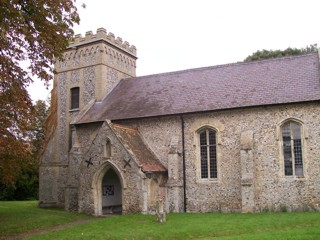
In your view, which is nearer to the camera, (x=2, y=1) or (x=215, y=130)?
(x=2, y=1)

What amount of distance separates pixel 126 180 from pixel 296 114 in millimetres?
9719

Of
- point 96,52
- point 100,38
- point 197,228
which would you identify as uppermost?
point 100,38

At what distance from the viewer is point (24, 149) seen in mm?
14891

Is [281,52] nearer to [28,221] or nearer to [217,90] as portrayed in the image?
[217,90]

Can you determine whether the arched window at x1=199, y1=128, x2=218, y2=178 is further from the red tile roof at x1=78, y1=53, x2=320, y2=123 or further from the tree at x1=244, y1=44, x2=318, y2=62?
the tree at x1=244, y1=44, x2=318, y2=62

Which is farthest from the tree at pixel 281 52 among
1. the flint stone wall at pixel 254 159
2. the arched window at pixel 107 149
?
the arched window at pixel 107 149

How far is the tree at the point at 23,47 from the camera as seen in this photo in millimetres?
11805

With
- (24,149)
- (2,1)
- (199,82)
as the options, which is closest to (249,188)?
(199,82)

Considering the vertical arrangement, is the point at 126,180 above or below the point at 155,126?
below

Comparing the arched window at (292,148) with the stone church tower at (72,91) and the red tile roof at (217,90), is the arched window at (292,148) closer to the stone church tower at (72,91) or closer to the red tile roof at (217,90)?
the red tile roof at (217,90)

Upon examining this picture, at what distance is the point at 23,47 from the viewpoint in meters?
13.4

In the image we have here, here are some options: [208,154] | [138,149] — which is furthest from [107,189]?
[208,154]

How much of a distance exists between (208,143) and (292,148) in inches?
182

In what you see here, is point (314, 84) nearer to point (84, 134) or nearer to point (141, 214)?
point (141, 214)
